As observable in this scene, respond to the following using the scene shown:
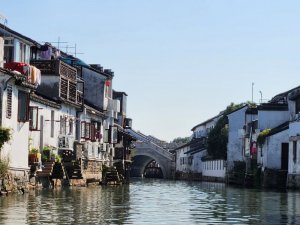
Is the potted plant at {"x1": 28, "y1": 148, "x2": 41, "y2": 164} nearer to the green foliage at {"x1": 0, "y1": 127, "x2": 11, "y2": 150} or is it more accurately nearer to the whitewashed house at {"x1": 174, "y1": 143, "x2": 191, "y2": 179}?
the green foliage at {"x1": 0, "y1": 127, "x2": 11, "y2": 150}

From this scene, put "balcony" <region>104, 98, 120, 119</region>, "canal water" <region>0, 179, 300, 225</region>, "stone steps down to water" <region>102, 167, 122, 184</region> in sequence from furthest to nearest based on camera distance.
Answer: "balcony" <region>104, 98, 120, 119</region> → "stone steps down to water" <region>102, 167, 122, 184</region> → "canal water" <region>0, 179, 300, 225</region>

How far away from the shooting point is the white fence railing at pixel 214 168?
322 ft

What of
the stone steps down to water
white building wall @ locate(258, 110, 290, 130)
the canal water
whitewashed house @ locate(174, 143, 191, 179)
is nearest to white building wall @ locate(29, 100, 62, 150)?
the stone steps down to water

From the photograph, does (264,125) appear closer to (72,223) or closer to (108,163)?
(108,163)

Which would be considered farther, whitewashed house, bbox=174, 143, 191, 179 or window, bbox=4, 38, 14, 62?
whitewashed house, bbox=174, 143, 191, 179

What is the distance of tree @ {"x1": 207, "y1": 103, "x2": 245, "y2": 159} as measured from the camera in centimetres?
10231

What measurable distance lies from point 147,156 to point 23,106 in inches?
3658

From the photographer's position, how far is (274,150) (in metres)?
67.1

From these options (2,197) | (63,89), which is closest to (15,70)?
(2,197)

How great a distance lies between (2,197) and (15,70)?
9837 millimetres

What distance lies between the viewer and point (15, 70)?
136 feet

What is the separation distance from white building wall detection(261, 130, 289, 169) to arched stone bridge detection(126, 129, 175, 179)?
53.1 metres

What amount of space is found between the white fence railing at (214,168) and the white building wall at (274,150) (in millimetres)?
28738

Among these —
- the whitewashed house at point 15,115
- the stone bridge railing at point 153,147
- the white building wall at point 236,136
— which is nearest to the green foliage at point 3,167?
the whitewashed house at point 15,115
